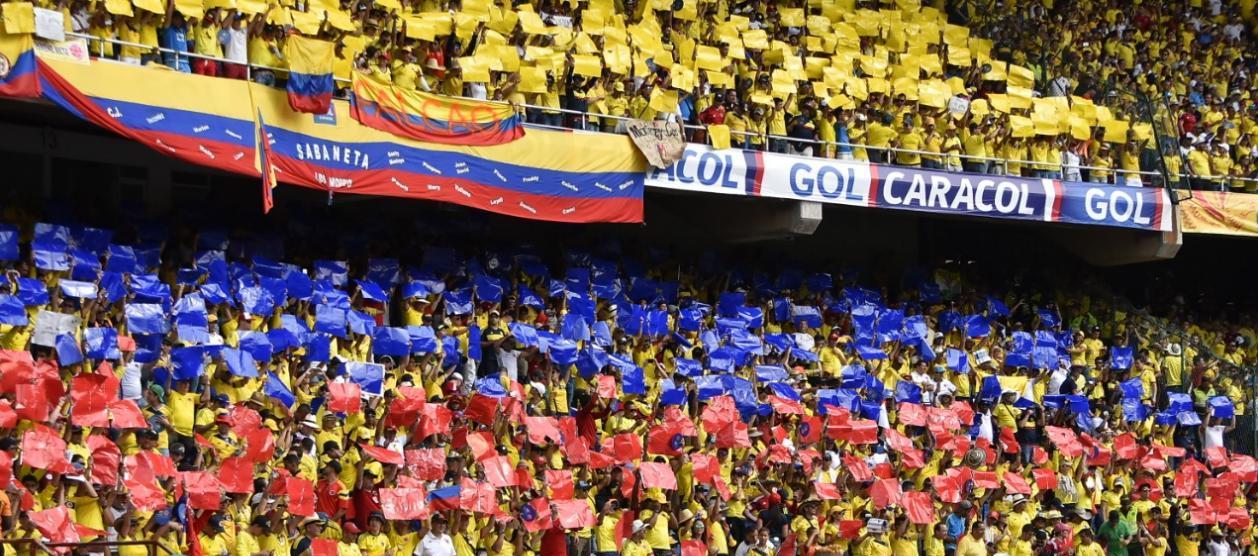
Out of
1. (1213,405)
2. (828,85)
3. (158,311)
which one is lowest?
(1213,405)

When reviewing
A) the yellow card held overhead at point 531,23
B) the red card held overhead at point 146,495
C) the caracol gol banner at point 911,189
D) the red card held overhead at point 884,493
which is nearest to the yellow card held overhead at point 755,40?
the caracol gol banner at point 911,189

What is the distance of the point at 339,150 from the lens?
66.8ft

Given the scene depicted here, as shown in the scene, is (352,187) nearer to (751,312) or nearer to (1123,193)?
(751,312)

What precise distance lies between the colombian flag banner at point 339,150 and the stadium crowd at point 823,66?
1.50 feet

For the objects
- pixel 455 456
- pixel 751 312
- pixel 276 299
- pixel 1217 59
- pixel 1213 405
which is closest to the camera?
pixel 455 456

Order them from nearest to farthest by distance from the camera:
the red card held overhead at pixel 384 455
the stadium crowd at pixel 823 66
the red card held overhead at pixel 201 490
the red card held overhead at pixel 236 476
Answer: the red card held overhead at pixel 201 490, the red card held overhead at pixel 236 476, the red card held overhead at pixel 384 455, the stadium crowd at pixel 823 66

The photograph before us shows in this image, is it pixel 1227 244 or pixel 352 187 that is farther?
pixel 1227 244

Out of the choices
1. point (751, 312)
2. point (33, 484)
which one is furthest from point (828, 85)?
point (33, 484)

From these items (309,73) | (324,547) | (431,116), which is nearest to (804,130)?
(431,116)

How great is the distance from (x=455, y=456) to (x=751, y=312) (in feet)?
21.8

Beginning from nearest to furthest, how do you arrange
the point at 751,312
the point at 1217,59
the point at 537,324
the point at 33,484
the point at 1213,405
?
the point at 33,484 < the point at 537,324 < the point at 751,312 < the point at 1213,405 < the point at 1217,59

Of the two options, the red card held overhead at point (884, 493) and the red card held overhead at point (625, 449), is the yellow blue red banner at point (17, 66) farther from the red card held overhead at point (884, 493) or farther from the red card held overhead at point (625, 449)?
the red card held overhead at point (884, 493)

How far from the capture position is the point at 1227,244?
103 ft

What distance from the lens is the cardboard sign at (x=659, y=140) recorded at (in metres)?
Result: 22.7
